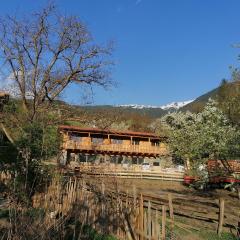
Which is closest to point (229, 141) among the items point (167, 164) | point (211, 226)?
point (211, 226)

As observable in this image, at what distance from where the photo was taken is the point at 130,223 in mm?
12461

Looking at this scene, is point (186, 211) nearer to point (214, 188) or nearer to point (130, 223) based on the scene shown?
point (130, 223)

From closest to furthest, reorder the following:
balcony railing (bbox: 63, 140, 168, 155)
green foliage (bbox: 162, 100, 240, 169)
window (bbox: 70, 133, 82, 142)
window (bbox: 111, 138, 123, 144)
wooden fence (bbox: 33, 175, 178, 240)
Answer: wooden fence (bbox: 33, 175, 178, 240) < green foliage (bbox: 162, 100, 240, 169) < balcony railing (bbox: 63, 140, 168, 155) < window (bbox: 70, 133, 82, 142) < window (bbox: 111, 138, 123, 144)

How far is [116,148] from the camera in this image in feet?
201

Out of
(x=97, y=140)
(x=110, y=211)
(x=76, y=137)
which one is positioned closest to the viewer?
(x=110, y=211)

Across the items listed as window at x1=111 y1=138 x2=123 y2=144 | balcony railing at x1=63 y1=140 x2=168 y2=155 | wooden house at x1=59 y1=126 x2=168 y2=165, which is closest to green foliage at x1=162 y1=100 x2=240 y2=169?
wooden house at x1=59 y1=126 x2=168 y2=165

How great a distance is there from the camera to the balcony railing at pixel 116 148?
59053 millimetres

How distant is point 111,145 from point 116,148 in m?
0.85

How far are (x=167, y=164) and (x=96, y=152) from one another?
1011 centimetres

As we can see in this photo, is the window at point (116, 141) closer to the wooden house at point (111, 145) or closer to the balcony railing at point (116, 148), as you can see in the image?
the wooden house at point (111, 145)

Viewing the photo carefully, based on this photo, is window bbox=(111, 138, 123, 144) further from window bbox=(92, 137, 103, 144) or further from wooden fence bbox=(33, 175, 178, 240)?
wooden fence bbox=(33, 175, 178, 240)

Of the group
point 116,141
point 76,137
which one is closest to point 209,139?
point 76,137

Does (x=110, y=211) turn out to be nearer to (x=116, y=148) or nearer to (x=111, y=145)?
(x=111, y=145)

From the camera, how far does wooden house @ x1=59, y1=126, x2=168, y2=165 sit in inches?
2363
